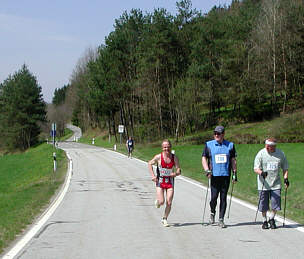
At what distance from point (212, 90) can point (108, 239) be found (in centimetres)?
5102

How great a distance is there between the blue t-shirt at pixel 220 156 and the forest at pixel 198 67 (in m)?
40.7

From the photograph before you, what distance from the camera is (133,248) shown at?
729 cm

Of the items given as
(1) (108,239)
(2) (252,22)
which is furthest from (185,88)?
(1) (108,239)

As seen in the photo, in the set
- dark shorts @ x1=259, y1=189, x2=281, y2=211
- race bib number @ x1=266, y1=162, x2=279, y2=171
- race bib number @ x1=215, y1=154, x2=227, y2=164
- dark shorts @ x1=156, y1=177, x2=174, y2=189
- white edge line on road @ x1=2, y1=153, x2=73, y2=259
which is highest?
race bib number @ x1=215, y1=154, x2=227, y2=164

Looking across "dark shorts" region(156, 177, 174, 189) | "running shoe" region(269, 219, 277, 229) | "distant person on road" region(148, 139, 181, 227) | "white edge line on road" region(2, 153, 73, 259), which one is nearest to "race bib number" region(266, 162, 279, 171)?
"running shoe" region(269, 219, 277, 229)

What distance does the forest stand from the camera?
51.3 m

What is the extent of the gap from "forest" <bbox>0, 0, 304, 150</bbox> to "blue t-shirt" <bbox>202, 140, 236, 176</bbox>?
4073cm

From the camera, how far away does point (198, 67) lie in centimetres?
5353

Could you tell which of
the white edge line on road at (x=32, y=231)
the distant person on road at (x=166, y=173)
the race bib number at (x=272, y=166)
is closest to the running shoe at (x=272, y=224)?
the race bib number at (x=272, y=166)

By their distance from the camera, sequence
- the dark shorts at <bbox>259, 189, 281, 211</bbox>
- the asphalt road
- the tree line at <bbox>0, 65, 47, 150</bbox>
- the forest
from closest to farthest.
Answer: the asphalt road → the dark shorts at <bbox>259, 189, 281, 211</bbox> → the forest → the tree line at <bbox>0, 65, 47, 150</bbox>

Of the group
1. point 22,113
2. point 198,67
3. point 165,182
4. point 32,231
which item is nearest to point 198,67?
point 198,67

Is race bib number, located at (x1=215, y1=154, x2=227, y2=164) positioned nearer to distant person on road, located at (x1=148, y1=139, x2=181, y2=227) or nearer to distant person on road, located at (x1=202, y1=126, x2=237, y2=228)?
distant person on road, located at (x1=202, y1=126, x2=237, y2=228)

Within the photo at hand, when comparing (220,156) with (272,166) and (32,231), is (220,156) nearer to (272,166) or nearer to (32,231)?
(272,166)

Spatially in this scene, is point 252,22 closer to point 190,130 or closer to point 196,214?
point 190,130
